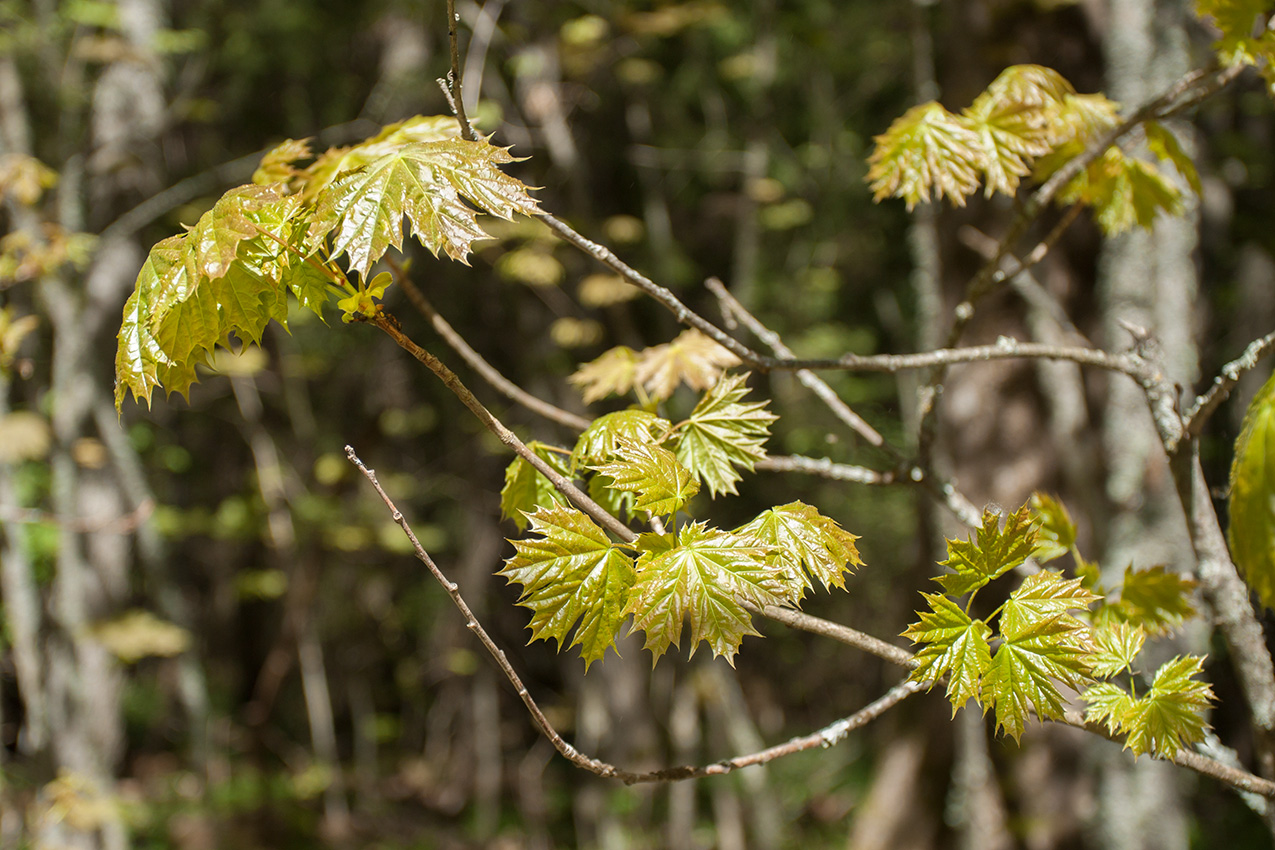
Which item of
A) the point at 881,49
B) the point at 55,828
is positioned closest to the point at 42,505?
the point at 55,828

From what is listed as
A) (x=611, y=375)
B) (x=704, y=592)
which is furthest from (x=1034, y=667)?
(x=611, y=375)

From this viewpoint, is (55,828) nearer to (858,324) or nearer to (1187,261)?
(1187,261)

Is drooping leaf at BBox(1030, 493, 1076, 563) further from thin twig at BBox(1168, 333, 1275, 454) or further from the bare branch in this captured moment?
the bare branch

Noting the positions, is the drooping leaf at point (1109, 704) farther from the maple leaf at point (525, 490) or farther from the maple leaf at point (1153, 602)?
the maple leaf at point (525, 490)

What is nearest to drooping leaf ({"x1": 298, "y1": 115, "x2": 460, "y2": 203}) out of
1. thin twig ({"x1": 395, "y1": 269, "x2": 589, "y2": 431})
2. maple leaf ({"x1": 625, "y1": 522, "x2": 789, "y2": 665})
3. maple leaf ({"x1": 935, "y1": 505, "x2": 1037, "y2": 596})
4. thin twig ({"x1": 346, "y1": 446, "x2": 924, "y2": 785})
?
thin twig ({"x1": 395, "y1": 269, "x2": 589, "y2": 431})

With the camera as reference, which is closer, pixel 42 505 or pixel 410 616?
pixel 42 505
